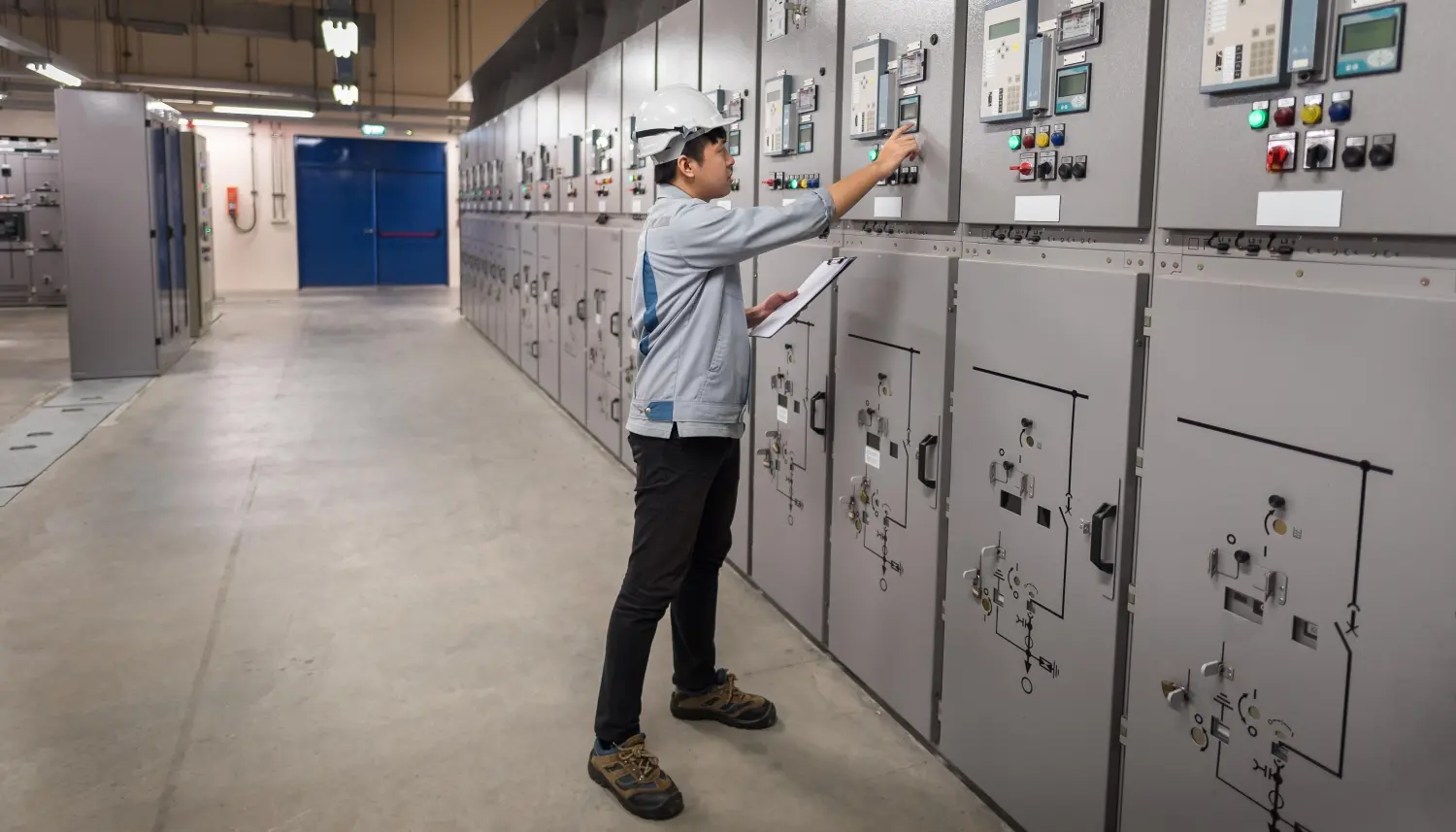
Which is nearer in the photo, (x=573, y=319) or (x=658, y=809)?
(x=658, y=809)

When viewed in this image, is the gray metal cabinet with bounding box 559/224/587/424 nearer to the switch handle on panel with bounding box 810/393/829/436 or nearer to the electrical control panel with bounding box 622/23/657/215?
the electrical control panel with bounding box 622/23/657/215

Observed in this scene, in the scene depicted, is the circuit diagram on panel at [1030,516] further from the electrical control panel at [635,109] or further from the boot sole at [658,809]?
the electrical control panel at [635,109]

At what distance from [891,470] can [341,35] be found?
8.48 meters

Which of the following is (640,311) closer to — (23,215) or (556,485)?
(556,485)

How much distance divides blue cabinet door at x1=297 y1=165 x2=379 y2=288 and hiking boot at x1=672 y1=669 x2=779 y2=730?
15936 mm

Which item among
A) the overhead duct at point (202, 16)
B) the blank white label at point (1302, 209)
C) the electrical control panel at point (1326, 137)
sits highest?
the overhead duct at point (202, 16)

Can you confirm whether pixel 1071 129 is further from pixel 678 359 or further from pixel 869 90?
pixel 678 359

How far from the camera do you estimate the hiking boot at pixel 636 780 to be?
2330 mm

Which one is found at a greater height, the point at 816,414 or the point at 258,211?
the point at 258,211

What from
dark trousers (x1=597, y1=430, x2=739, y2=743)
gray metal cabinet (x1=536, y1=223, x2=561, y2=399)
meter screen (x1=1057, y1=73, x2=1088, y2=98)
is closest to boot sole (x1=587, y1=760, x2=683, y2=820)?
dark trousers (x1=597, y1=430, x2=739, y2=743)

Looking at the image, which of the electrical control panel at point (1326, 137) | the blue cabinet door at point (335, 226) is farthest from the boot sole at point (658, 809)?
the blue cabinet door at point (335, 226)

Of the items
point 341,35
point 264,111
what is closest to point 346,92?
point 264,111

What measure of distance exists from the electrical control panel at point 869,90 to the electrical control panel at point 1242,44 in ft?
3.31

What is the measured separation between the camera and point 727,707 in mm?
2768
